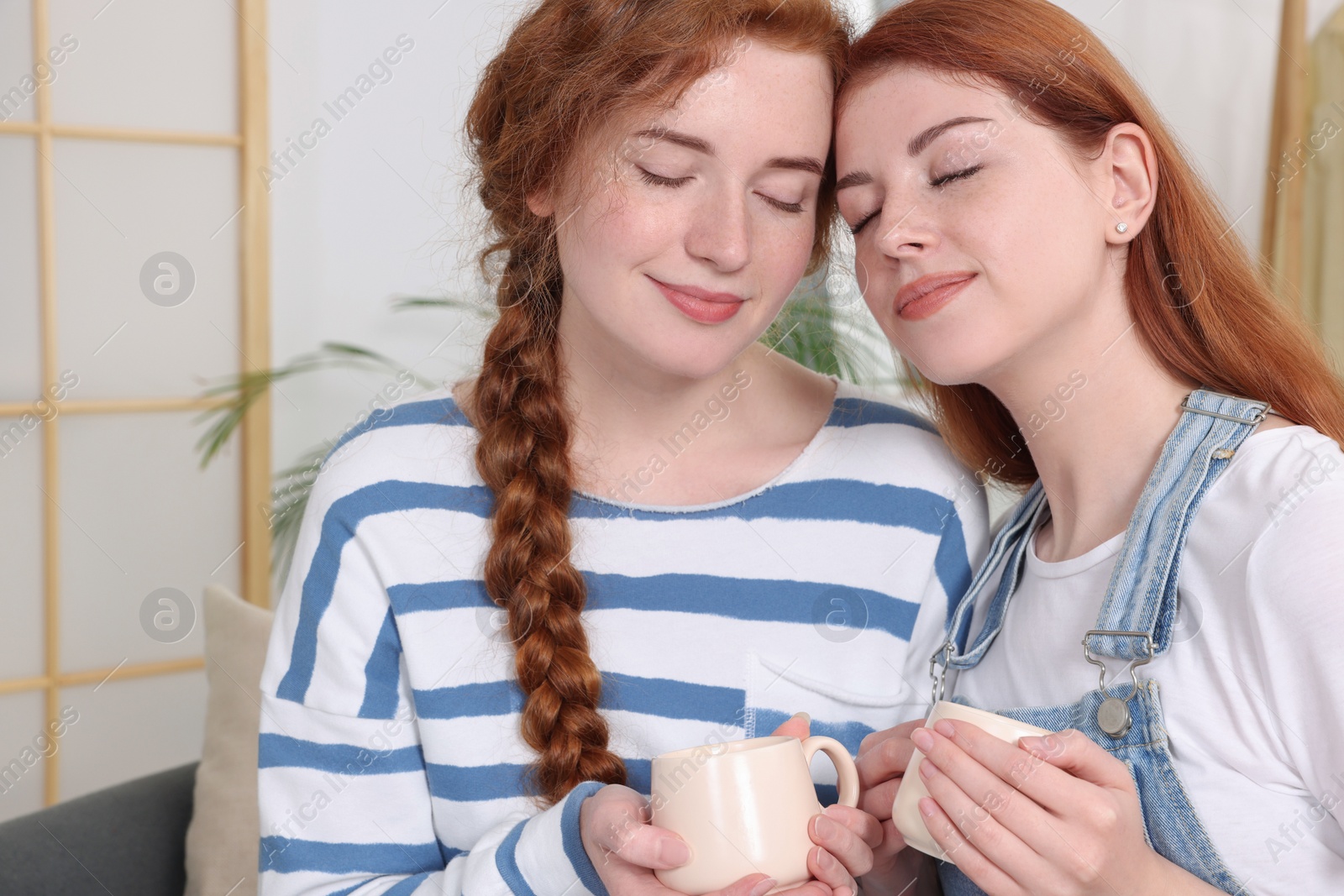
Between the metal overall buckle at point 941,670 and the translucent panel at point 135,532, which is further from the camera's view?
the translucent panel at point 135,532

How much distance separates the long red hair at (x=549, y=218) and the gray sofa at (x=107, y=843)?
2.58ft

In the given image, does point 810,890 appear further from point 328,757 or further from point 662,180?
point 662,180

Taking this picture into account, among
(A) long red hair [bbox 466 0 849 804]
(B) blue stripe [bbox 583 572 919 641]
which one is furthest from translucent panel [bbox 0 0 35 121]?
(B) blue stripe [bbox 583 572 919 641]

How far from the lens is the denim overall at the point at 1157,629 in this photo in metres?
0.85

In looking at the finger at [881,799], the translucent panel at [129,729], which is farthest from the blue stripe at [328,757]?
the translucent panel at [129,729]

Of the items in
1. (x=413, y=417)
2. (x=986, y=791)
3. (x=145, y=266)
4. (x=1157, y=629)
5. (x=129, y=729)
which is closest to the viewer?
(x=986, y=791)

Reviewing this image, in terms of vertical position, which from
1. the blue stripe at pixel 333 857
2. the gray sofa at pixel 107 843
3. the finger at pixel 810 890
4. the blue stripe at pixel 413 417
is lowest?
the gray sofa at pixel 107 843

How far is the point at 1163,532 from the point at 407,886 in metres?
0.74

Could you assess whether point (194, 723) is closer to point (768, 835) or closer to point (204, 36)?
point (204, 36)

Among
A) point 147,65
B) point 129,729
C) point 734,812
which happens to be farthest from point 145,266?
point 734,812

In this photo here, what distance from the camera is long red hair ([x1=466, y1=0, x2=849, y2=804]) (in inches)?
40.4

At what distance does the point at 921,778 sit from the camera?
2.70 ft

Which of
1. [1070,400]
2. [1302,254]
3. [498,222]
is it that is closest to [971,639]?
[1070,400]

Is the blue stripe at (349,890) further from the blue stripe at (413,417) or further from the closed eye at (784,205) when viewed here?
the closed eye at (784,205)
